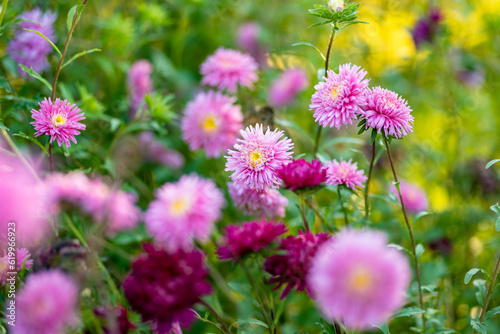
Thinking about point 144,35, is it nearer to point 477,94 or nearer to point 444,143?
point 444,143

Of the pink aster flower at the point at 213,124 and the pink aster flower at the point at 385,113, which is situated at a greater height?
the pink aster flower at the point at 213,124

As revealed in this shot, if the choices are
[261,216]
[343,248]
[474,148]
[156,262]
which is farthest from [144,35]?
[474,148]

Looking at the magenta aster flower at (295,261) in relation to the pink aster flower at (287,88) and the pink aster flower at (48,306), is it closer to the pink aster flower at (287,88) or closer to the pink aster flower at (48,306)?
the pink aster flower at (48,306)

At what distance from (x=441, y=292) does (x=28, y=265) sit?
1.05 metres

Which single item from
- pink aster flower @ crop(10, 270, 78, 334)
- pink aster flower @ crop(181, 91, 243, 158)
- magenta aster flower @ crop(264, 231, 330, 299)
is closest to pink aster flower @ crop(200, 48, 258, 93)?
pink aster flower @ crop(181, 91, 243, 158)

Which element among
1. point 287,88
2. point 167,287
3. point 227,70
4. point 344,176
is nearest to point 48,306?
point 167,287

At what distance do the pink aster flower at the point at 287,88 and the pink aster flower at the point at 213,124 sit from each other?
388mm

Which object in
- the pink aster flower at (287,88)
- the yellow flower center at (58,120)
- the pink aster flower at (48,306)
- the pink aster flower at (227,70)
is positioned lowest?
the pink aster flower at (48,306)

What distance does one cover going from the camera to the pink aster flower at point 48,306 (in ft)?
1.64

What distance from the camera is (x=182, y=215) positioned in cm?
60

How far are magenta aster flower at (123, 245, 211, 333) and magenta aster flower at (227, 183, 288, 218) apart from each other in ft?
0.84

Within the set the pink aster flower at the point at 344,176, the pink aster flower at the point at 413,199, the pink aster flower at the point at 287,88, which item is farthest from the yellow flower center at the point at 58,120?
the pink aster flower at the point at 413,199

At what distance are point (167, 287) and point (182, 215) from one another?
0.38 ft

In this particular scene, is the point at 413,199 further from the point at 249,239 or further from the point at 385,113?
the point at 249,239
